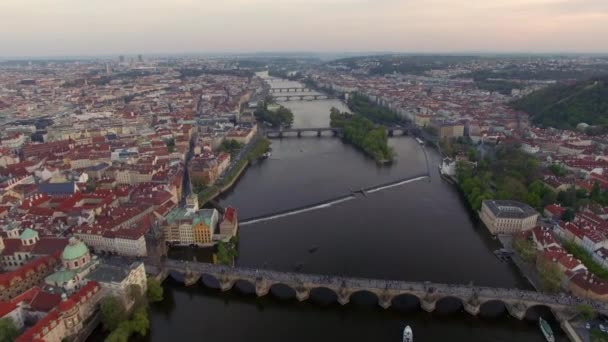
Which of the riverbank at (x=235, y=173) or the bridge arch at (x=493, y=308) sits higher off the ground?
the riverbank at (x=235, y=173)

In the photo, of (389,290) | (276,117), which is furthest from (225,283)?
(276,117)

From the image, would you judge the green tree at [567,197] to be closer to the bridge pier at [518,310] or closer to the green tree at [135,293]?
the bridge pier at [518,310]

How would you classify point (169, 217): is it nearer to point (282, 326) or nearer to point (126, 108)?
point (282, 326)

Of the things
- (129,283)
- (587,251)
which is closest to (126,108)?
(129,283)

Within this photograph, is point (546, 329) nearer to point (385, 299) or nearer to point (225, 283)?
point (385, 299)

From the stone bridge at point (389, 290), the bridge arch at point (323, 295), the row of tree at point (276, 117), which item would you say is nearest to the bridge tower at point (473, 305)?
the stone bridge at point (389, 290)
